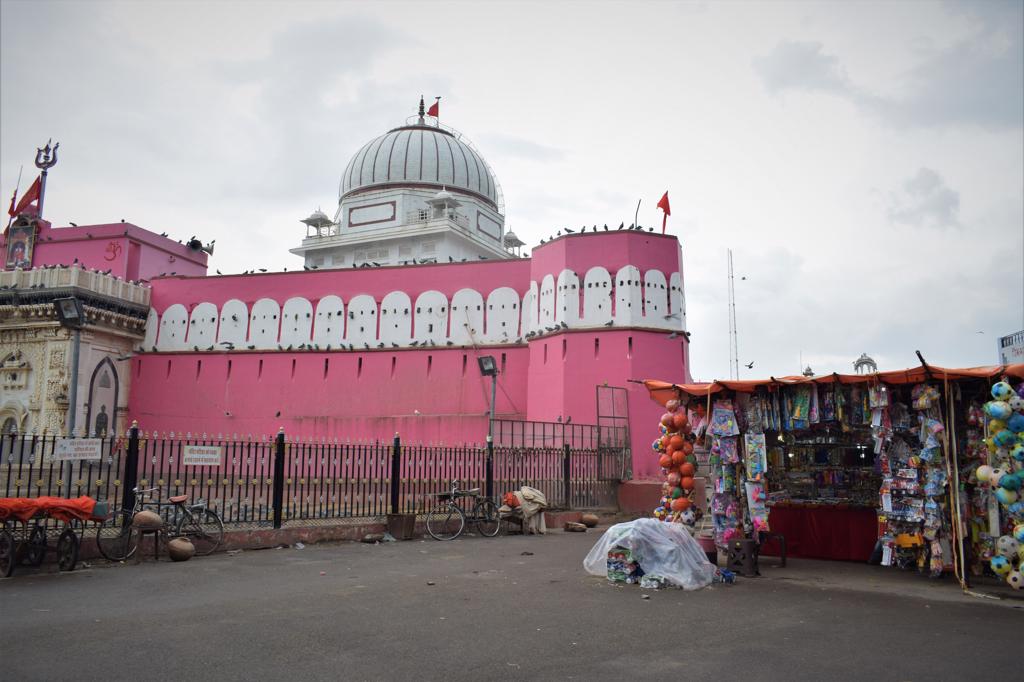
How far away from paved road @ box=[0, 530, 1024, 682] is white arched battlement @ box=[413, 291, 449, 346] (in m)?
13.5

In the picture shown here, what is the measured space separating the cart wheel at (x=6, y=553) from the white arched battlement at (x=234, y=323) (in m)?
16.4

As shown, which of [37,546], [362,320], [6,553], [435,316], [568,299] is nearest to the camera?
[6,553]

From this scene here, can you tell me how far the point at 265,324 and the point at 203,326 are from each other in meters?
2.35

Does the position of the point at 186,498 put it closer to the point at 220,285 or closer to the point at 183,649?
the point at 183,649

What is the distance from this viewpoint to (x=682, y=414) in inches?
408

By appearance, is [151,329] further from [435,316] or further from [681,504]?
[681,504]

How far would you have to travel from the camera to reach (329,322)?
2391cm

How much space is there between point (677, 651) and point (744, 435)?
15.6ft

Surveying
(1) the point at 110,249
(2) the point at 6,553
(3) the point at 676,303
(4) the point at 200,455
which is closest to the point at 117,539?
(2) the point at 6,553

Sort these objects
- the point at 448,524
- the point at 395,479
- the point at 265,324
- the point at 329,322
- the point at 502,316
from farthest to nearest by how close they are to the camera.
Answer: the point at 265,324 < the point at 329,322 < the point at 502,316 < the point at 448,524 < the point at 395,479

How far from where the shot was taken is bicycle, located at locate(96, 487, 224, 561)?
9859mm

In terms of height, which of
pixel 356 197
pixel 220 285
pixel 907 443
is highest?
pixel 356 197

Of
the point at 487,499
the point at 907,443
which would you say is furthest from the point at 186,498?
the point at 907,443

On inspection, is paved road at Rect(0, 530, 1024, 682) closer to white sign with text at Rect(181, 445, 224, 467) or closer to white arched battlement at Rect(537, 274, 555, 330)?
white sign with text at Rect(181, 445, 224, 467)
